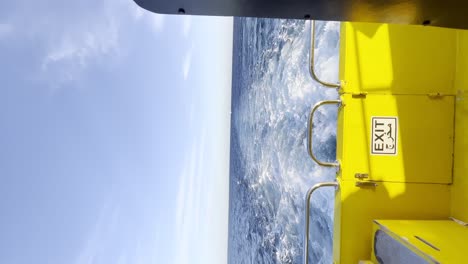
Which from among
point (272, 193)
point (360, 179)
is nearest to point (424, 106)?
point (360, 179)

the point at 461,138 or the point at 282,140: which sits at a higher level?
the point at 461,138

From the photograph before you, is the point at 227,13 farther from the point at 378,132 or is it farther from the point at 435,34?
the point at 435,34

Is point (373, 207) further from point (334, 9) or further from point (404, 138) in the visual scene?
point (334, 9)

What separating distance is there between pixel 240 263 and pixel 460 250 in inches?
523

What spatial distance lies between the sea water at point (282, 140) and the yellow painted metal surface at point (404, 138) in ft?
11.2

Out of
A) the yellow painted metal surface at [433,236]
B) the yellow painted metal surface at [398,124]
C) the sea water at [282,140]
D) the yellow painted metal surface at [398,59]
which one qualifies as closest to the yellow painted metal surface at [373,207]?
the yellow painted metal surface at [398,124]

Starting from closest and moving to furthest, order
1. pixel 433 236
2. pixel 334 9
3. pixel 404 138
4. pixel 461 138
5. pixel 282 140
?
1. pixel 334 9
2. pixel 433 236
3. pixel 461 138
4. pixel 404 138
5. pixel 282 140

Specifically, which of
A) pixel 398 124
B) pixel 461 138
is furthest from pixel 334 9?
pixel 461 138

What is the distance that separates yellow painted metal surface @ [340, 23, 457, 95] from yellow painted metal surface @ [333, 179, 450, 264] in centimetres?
63

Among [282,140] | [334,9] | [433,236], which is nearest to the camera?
[334,9]

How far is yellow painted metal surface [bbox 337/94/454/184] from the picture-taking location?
7.52 ft

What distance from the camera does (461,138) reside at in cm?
221

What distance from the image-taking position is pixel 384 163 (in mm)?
2346

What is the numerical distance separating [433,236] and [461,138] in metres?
0.74
